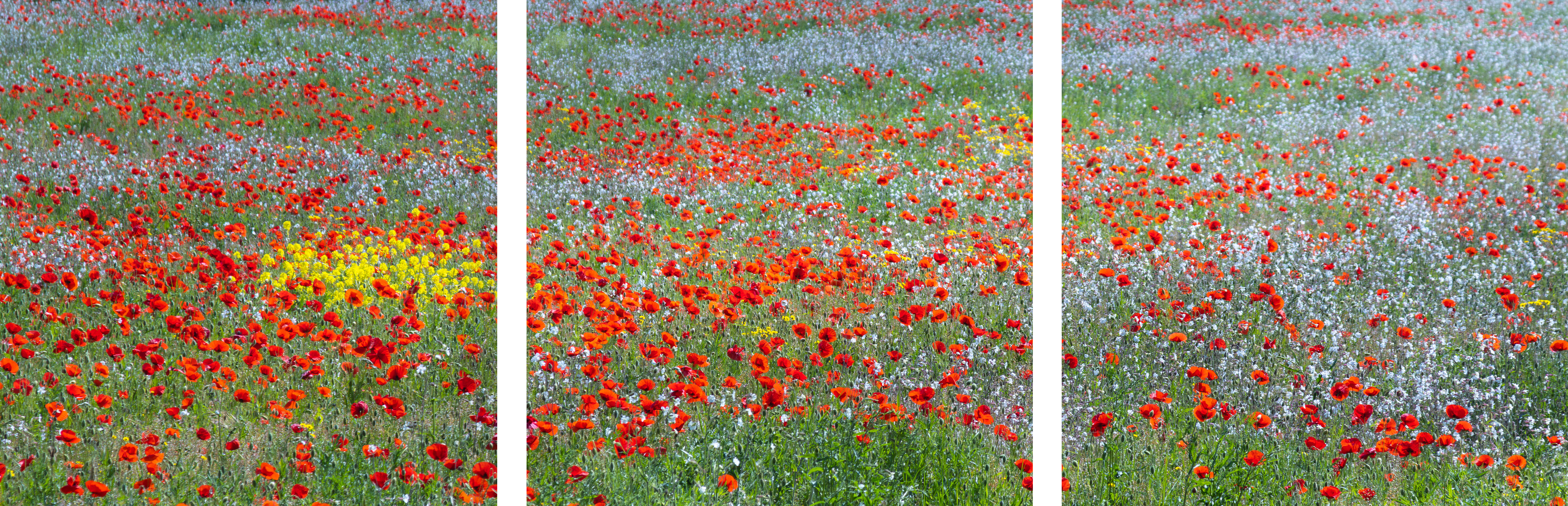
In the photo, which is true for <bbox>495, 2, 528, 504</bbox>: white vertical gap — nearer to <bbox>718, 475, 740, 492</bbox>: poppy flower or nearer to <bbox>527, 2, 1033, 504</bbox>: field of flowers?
<bbox>527, 2, 1033, 504</bbox>: field of flowers

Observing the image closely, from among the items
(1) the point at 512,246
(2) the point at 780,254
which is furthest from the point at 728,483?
(1) the point at 512,246

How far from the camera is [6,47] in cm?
257

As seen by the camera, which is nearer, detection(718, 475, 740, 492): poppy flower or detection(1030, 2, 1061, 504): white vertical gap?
detection(718, 475, 740, 492): poppy flower

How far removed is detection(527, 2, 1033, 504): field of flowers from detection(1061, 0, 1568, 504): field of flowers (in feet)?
0.75

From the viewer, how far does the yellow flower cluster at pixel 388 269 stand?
2.57 metres

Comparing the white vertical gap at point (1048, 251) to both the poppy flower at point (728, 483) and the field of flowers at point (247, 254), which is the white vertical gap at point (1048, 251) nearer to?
the poppy flower at point (728, 483)

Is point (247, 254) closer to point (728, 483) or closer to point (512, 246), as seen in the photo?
point (512, 246)

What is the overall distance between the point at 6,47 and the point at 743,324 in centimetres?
200

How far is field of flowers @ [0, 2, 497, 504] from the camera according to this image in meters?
2.32

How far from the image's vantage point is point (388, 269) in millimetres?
2617

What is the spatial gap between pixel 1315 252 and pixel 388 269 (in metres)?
2.44

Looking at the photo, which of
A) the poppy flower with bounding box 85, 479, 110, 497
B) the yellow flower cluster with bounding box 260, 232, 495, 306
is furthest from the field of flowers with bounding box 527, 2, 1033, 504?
the poppy flower with bounding box 85, 479, 110, 497

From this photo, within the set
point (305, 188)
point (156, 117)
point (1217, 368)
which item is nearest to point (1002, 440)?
point (1217, 368)

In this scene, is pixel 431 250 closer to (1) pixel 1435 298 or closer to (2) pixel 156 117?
(2) pixel 156 117
